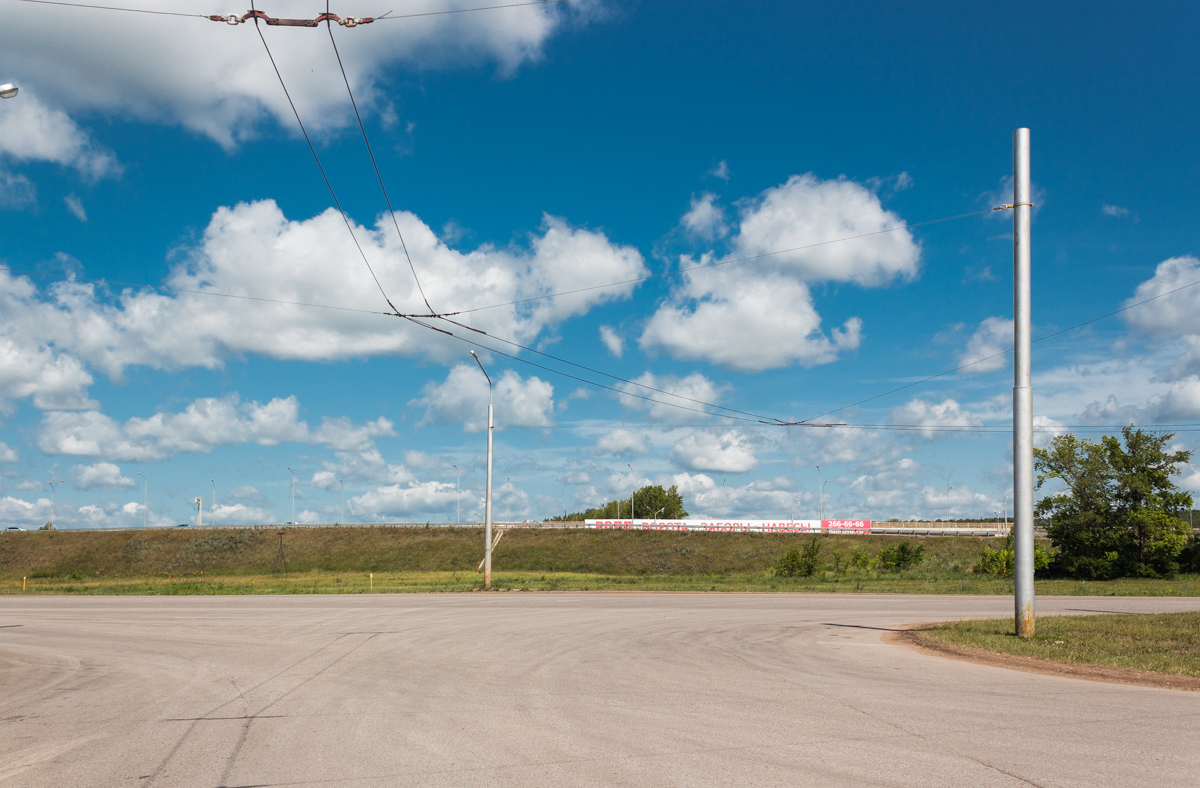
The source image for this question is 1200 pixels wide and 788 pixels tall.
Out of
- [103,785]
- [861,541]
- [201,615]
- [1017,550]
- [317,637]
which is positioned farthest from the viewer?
[861,541]

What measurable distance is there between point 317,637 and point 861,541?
7536 centimetres

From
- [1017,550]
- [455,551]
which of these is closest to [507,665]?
[1017,550]

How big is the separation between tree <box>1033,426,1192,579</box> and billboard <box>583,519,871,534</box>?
43748mm

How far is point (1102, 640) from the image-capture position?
15922 millimetres

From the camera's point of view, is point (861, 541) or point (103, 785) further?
point (861, 541)

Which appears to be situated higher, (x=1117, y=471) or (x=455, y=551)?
(x=1117, y=471)

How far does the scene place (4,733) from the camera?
8773 millimetres

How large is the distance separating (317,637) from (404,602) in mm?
11341

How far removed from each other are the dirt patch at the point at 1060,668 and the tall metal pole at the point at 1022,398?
5.83 ft

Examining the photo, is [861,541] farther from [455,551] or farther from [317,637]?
[317,637]

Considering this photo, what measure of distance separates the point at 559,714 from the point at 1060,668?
28.1ft

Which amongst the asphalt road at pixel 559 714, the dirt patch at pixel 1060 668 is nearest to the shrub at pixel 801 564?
the asphalt road at pixel 559 714

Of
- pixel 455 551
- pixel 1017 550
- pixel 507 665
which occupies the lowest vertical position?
pixel 455 551

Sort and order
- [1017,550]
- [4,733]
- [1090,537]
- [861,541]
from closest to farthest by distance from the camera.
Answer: [4,733], [1017,550], [1090,537], [861,541]
